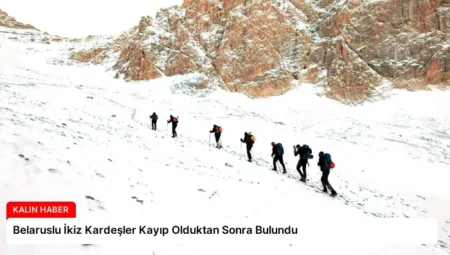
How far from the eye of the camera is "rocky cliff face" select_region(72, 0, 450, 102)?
5800cm

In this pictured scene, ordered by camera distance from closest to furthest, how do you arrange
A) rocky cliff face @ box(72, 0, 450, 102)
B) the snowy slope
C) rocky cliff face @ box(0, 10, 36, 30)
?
the snowy slope, rocky cliff face @ box(72, 0, 450, 102), rocky cliff face @ box(0, 10, 36, 30)

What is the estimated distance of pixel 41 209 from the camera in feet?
21.3

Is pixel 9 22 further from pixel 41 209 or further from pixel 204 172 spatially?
pixel 41 209

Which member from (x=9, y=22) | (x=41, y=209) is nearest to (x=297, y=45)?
(x=41, y=209)

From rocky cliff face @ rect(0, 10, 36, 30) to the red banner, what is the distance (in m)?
175

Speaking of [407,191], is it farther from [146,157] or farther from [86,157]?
[86,157]

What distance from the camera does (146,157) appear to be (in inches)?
521

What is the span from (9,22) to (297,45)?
490 ft
